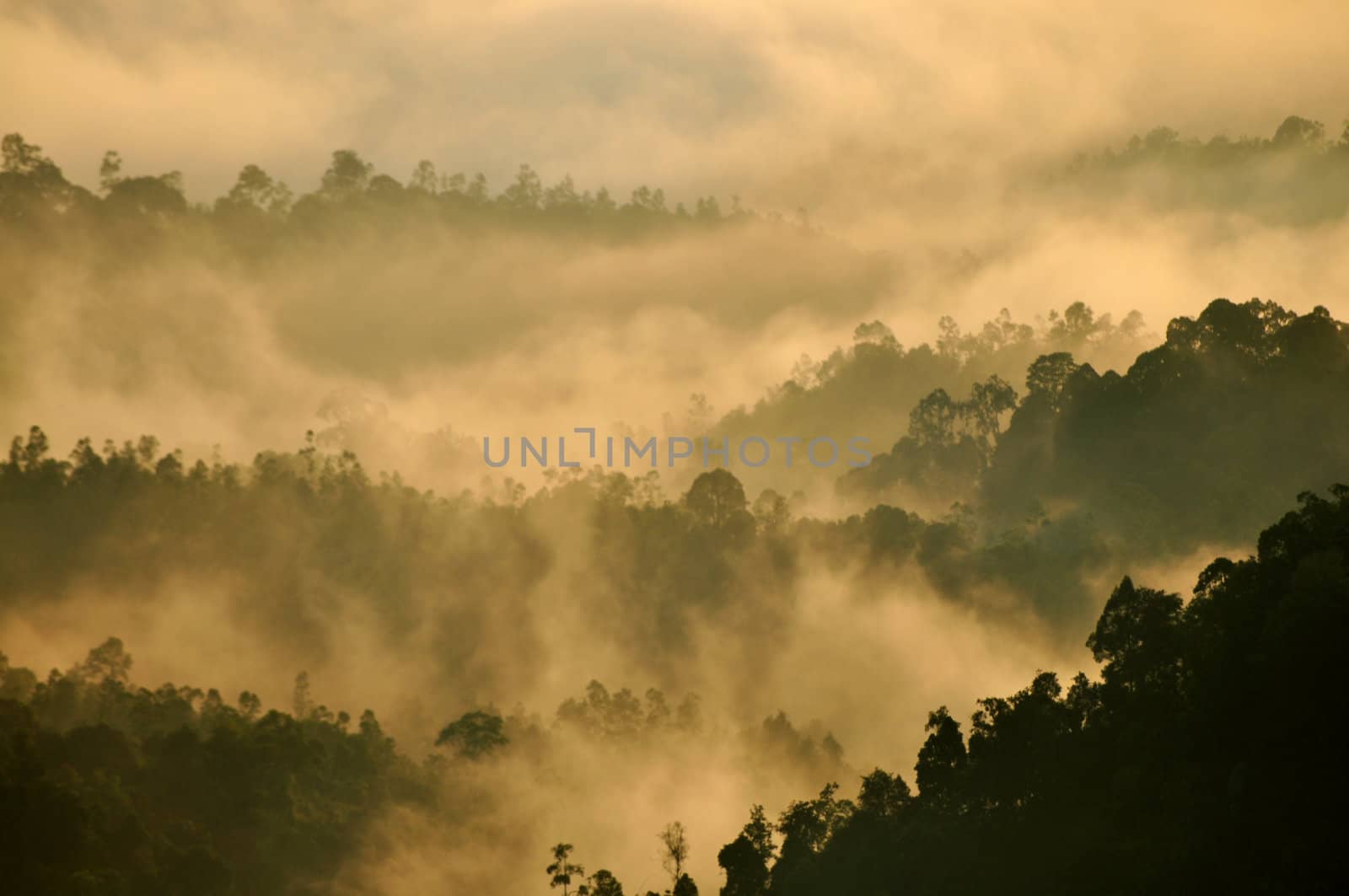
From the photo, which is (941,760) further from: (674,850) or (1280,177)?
(1280,177)

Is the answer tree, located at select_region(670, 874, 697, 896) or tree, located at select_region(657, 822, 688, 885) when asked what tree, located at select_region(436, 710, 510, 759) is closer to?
tree, located at select_region(657, 822, 688, 885)

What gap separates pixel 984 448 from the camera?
5344 inches

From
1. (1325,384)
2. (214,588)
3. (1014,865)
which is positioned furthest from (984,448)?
(1014,865)

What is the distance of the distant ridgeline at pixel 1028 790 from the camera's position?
4703 cm

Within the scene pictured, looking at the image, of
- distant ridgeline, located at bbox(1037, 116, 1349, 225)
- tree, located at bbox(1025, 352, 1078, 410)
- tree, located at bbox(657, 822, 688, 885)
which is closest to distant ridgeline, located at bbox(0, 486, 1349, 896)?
tree, located at bbox(657, 822, 688, 885)

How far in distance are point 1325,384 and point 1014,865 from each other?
59.3 meters

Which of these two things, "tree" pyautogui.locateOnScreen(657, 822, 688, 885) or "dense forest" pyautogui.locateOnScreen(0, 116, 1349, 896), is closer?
"dense forest" pyautogui.locateOnScreen(0, 116, 1349, 896)

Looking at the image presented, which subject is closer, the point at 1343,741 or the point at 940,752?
the point at 1343,741

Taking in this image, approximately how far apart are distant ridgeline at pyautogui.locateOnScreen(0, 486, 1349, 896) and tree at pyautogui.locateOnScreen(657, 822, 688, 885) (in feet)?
11.5

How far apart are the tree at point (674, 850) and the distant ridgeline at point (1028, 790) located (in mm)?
3510

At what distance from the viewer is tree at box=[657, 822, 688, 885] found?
269 feet

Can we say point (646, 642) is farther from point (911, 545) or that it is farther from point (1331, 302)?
point (1331, 302)

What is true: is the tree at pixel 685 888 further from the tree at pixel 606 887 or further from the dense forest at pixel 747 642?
the tree at pixel 606 887

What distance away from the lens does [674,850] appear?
267 ft
